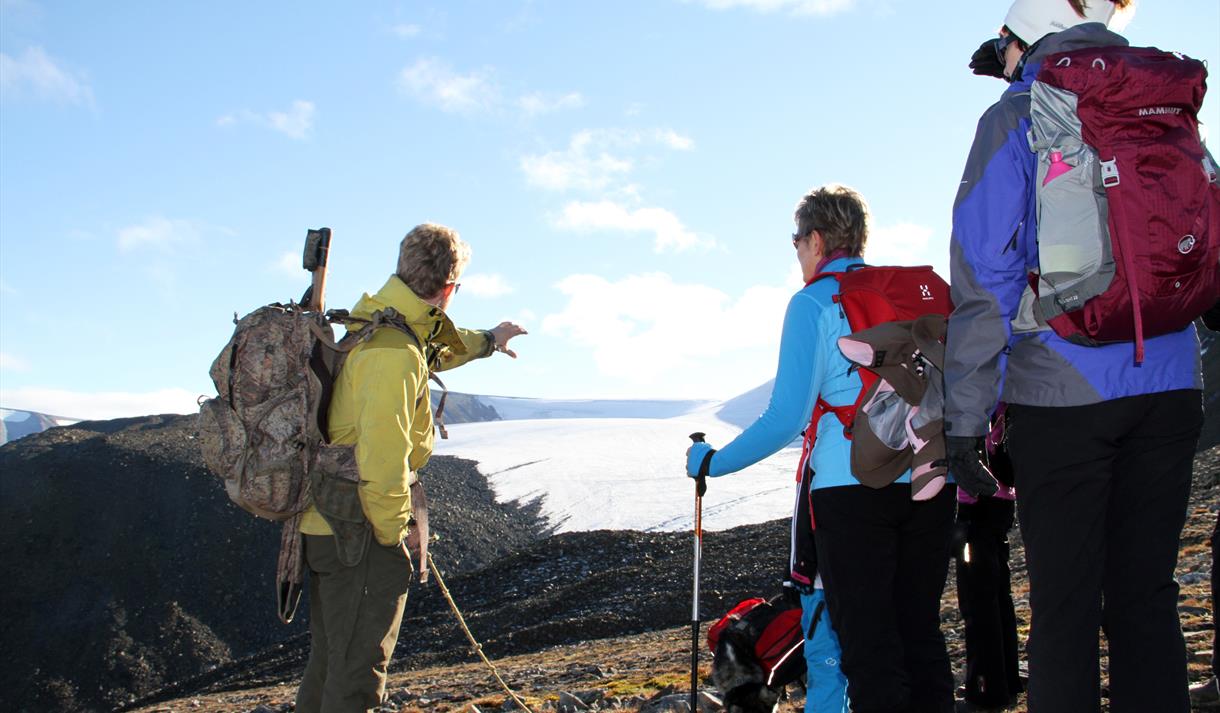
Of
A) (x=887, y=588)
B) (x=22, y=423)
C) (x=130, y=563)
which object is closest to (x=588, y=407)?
(x=22, y=423)

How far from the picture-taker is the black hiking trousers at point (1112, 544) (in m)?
2.57

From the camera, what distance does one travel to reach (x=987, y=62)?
10.6 feet

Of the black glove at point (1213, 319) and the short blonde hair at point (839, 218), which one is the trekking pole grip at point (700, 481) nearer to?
the short blonde hair at point (839, 218)

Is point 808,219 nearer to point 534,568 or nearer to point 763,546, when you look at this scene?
point 763,546

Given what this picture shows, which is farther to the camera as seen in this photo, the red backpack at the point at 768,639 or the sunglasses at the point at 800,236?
the red backpack at the point at 768,639

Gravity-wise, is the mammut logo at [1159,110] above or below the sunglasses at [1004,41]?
below

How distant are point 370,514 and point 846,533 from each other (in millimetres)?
1887

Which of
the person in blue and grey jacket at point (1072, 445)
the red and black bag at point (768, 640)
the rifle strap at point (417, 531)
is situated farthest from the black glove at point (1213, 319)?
the rifle strap at point (417, 531)

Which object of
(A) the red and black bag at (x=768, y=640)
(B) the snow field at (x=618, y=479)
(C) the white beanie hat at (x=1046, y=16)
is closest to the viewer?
(C) the white beanie hat at (x=1046, y=16)

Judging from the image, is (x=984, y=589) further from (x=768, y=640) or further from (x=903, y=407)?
(x=903, y=407)

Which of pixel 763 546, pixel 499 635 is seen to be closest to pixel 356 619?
pixel 499 635

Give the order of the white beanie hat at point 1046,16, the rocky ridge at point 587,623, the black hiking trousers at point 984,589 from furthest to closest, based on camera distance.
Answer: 1. the rocky ridge at point 587,623
2. the black hiking trousers at point 984,589
3. the white beanie hat at point 1046,16

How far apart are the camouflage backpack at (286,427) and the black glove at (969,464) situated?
227 centimetres

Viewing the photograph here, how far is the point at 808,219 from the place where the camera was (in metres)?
3.64
